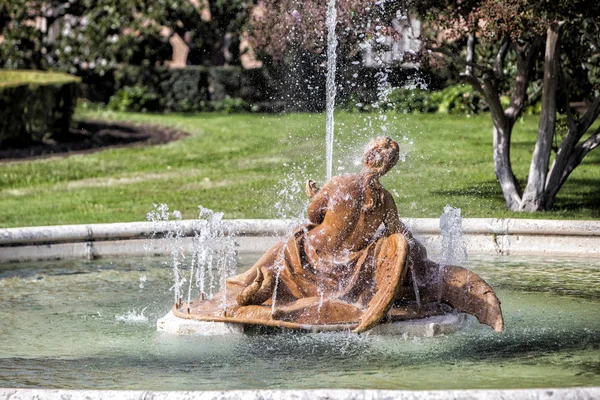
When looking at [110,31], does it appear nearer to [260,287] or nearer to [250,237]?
[250,237]

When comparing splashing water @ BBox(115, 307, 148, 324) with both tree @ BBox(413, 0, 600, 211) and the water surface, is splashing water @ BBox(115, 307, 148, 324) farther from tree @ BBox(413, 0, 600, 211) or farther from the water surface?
tree @ BBox(413, 0, 600, 211)

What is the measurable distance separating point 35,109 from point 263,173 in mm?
4182

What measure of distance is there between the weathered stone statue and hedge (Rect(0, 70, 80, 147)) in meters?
9.76

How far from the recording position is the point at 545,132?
10344 mm

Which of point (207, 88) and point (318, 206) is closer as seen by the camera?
point (318, 206)

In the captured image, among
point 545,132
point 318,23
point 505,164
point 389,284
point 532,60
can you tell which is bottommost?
point 389,284

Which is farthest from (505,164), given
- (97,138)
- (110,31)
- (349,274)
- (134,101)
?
(110,31)

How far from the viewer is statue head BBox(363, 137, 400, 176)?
660 centimetres

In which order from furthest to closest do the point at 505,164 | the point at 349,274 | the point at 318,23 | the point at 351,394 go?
1. the point at 318,23
2. the point at 505,164
3. the point at 349,274
4. the point at 351,394

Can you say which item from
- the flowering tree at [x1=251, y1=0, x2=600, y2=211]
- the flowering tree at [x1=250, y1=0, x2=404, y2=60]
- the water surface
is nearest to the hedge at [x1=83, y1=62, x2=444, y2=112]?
the flowering tree at [x1=250, y1=0, x2=404, y2=60]

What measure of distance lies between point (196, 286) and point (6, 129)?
839 centimetres

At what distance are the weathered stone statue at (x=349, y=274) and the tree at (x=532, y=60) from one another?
3.05 metres

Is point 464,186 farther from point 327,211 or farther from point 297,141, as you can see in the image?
point 327,211

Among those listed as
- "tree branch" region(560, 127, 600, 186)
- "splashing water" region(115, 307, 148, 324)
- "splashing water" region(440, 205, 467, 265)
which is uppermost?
"tree branch" region(560, 127, 600, 186)
